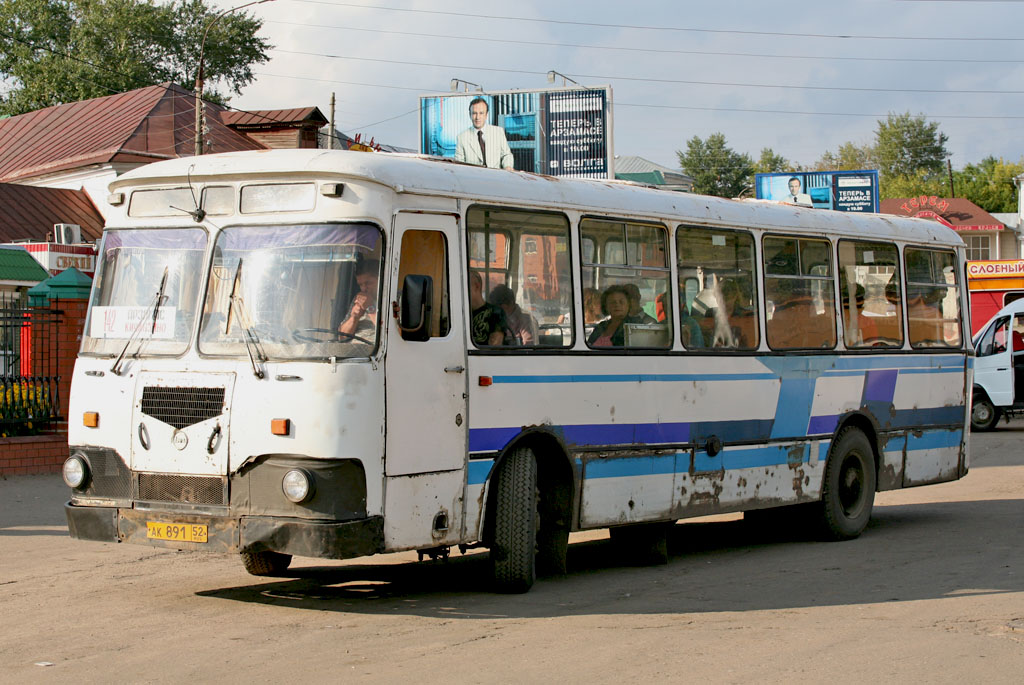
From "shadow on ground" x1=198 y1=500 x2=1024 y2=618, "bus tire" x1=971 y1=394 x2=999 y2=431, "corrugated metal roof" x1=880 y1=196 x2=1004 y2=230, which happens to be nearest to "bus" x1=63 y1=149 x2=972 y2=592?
"shadow on ground" x1=198 y1=500 x2=1024 y2=618

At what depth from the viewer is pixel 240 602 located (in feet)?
28.4

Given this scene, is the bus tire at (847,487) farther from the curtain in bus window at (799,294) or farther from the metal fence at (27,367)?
the metal fence at (27,367)

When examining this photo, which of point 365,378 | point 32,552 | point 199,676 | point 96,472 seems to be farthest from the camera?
point 32,552

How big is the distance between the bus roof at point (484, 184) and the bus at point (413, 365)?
0.08 feet

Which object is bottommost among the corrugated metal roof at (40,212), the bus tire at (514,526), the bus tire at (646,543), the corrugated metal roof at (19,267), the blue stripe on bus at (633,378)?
the bus tire at (646,543)

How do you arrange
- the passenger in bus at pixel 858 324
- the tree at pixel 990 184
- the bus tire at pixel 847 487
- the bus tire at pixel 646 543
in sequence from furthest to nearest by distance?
the tree at pixel 990 184 < the passenger in bus at pixel 858 324 < the bus tire at pixel 847 487 < the bus tire at pixel 646 543

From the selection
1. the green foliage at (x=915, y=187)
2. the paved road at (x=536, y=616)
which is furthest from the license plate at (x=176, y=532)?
the green foliage at (x=915, y=187)

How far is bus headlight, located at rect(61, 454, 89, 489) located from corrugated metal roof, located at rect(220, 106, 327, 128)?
42668mm

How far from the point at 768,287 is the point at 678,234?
54.3 inches

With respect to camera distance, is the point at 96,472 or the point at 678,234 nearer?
the point at 96,472

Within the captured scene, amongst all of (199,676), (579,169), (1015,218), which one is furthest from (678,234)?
(1015,218)

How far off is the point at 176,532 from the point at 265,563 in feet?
5.74

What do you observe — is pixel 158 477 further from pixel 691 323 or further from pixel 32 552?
pixel 691 323

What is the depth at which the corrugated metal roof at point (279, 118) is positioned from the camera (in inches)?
1970
